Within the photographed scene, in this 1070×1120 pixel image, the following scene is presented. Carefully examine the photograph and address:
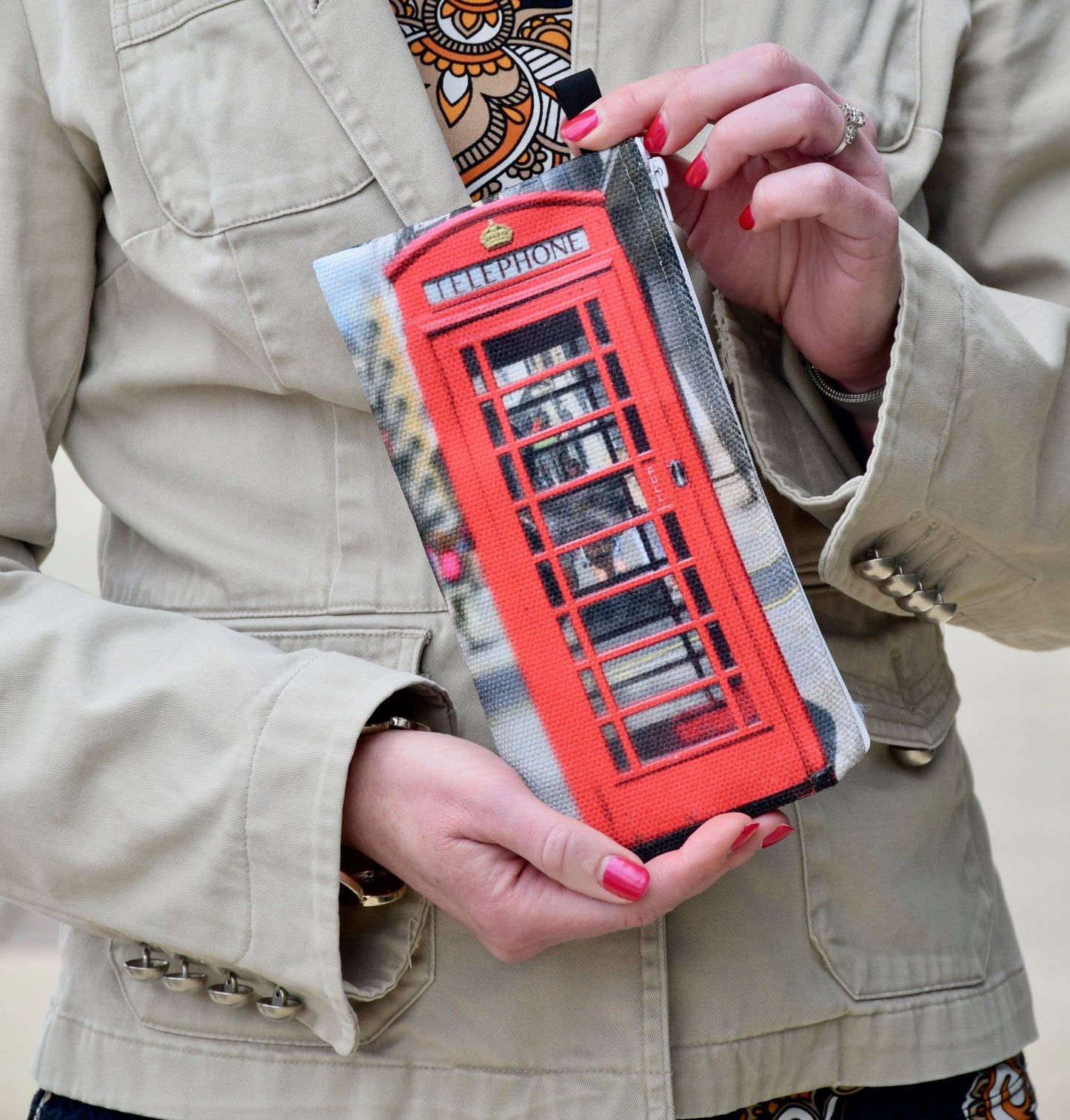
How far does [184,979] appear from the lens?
2.51 ft

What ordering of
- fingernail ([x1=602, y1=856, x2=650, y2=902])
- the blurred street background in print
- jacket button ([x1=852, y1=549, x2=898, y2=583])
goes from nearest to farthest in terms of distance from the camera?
fingernail ([x1=602, y1=856, x2=650, y2=902])
jacket button ([x1=852, y1=549, x2=898, y2=583])
the blurred street background in print

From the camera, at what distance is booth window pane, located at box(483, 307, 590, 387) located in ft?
2.16

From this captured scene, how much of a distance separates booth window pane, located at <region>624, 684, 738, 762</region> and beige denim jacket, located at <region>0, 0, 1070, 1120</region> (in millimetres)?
131

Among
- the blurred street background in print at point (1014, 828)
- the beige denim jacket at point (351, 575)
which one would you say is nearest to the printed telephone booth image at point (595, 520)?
the beige denim jacket at point (351, 575)

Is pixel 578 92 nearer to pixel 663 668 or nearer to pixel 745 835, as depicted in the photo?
pixel 663 668

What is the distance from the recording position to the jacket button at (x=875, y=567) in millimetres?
728

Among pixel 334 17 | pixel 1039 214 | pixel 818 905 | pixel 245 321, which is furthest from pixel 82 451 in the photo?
pixel 1039 214

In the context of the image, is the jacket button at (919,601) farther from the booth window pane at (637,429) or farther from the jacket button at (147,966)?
the jacket button at (147,966)

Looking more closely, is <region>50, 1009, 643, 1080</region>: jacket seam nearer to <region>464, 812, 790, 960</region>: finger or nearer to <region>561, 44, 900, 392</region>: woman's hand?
<region>464, 812, 790, 960</region>: finger

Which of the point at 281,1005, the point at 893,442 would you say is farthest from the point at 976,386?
the point at 281,1005

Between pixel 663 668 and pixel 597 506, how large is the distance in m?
0.10

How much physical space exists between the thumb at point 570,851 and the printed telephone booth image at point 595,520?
4 cm

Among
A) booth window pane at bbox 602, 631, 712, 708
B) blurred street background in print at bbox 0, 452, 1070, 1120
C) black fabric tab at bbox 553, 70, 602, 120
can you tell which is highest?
black fabric tab at bbox 553, 70, 602, 120

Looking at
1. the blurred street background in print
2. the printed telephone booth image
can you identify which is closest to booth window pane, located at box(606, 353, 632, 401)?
the printed telephone booth image
